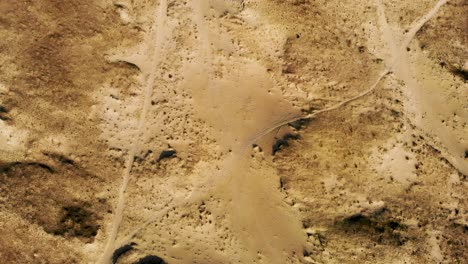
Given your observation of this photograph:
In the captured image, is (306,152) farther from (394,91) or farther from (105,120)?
(105,120)

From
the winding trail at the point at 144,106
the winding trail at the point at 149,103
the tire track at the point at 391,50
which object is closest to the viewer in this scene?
the winding trail at the point at 144,106

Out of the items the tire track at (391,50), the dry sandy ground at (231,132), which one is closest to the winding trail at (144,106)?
the dry sandy ground at (231,132)

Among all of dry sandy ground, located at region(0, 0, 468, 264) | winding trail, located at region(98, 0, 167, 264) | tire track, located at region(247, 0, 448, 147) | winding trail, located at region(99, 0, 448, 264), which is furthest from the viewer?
tire track, located at region(247, 0, 448, 147)

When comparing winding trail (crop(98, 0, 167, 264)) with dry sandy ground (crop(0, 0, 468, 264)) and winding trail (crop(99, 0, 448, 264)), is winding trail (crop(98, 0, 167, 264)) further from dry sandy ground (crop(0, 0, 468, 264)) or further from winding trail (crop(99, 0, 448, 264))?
dry sandy ground (crop(0, 0, 468, 264))

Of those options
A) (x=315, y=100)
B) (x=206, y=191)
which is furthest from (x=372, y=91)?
(x=206, y=191)

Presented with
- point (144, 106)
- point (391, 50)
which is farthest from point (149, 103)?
point (391, 50)

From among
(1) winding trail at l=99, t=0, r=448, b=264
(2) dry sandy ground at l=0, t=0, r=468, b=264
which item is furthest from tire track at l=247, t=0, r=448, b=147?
(2) dry sandy ground at l=0, t=0, r=468, b=264

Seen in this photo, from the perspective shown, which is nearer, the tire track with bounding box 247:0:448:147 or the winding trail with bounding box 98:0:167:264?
the winding trail with bounding box 98:0:167:264

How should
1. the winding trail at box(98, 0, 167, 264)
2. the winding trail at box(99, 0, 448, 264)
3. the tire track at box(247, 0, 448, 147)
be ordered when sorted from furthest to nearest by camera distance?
1. the tire track at box(247, 0, 448, 147)
2. the winding trail at box(99, 0, 448, 264)
3. the winding trail at box(98, 0, 167, 264)

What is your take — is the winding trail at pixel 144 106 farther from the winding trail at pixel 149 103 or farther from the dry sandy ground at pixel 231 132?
the dry sandy ground at pixel 231 132
